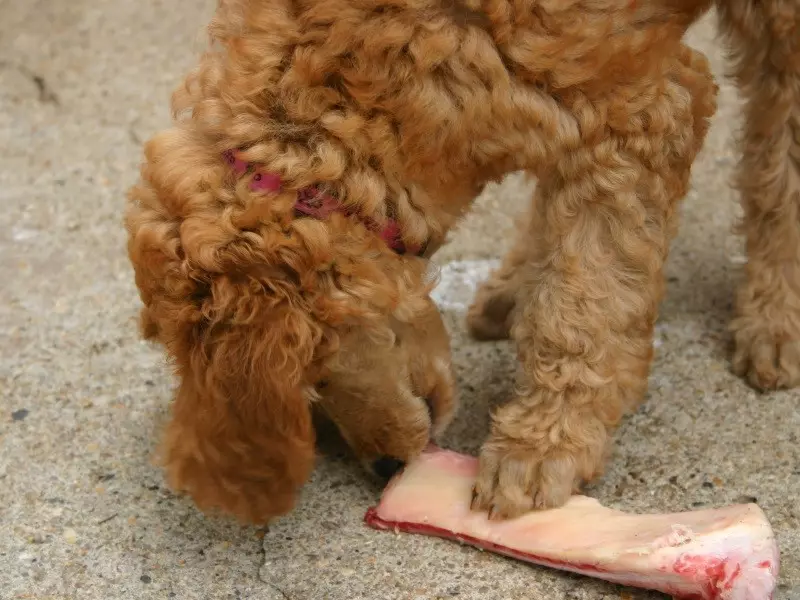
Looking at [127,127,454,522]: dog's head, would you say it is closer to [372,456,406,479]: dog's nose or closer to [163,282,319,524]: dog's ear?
[163,282,319,524]: dog's ear

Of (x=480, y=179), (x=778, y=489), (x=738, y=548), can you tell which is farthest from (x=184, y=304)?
(x=778, y=489)

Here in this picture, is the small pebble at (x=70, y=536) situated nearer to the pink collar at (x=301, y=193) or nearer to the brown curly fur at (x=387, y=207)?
the brown curly fur at (x=387, y=207)

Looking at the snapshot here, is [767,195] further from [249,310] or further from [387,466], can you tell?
[249,310]

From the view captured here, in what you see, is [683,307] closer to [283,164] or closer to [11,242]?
[283,164]

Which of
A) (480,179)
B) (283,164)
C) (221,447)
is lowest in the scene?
(221,447)

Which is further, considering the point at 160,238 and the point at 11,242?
the point at 11,242

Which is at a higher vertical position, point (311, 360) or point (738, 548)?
point (311, 360)

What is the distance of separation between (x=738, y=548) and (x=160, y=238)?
1470 mm

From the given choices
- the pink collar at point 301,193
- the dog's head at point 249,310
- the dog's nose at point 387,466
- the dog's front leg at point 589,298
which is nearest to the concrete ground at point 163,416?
the dog's nose at point 387,466

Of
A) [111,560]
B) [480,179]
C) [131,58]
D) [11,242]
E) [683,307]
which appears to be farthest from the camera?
[131,58]

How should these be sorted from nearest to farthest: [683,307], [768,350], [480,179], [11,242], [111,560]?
[480,179], [111,560], [768,350], [683,307], [11,242]

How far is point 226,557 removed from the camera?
2.71 meters

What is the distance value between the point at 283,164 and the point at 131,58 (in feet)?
11.8

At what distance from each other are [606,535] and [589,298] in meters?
0.59
